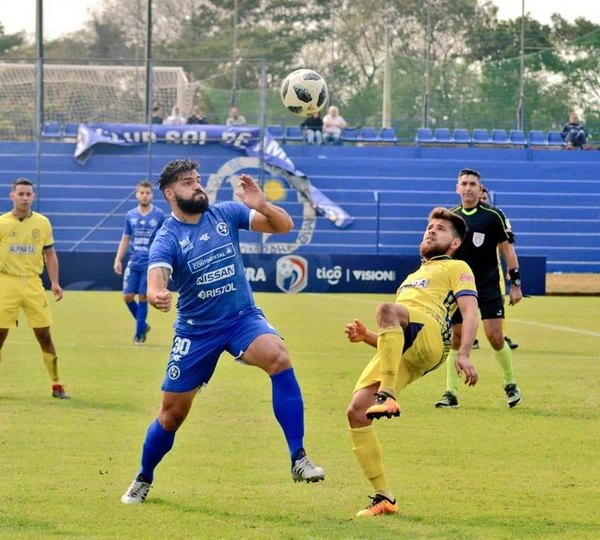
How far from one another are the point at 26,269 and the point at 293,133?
1030 inches

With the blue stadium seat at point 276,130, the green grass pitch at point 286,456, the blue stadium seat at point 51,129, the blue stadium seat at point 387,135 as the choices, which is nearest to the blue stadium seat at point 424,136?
the blue stadium seat at point 387,135

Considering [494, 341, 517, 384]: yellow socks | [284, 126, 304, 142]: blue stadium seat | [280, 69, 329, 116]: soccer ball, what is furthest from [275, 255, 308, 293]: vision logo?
[280, 69, 329, 116]: soccer ball

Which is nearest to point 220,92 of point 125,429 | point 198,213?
point 125,429

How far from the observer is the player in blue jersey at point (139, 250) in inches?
690

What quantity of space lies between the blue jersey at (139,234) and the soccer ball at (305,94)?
24.5ft

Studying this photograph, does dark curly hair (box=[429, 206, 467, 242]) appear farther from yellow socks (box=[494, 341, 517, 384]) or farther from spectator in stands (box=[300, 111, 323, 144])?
spectator in stands (box=[300, 111, 323, 144])

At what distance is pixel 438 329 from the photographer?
23.4ft

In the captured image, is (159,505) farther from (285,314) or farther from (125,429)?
(285,314)

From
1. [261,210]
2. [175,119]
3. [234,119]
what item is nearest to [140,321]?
[261,210]

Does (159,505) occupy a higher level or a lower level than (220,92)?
lower

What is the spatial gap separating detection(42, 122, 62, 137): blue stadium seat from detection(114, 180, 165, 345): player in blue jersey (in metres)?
18.7

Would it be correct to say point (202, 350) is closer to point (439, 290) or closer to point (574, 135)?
point (439, 290)

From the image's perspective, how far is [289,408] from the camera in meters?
7.26

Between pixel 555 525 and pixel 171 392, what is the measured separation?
236 cm
